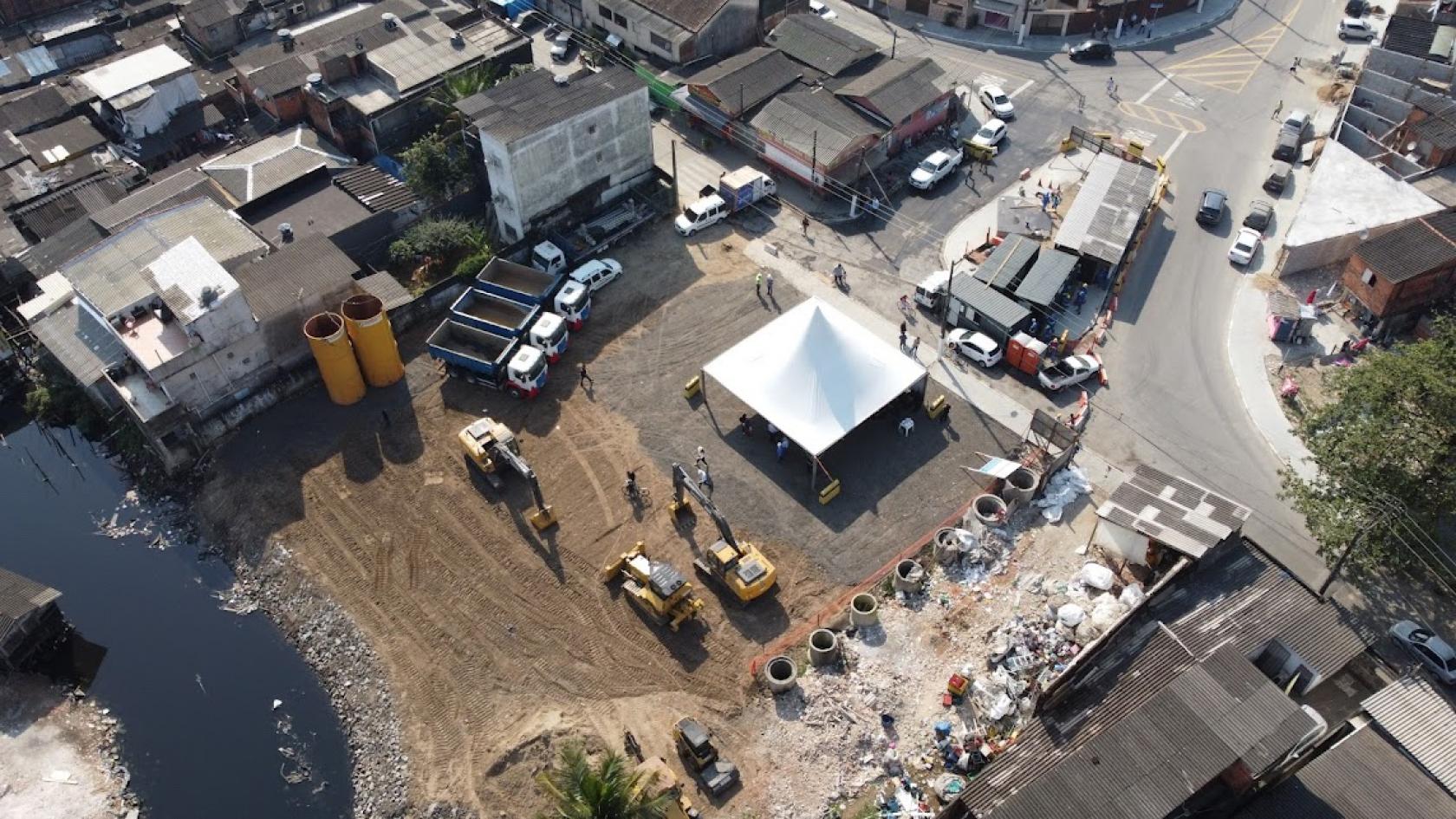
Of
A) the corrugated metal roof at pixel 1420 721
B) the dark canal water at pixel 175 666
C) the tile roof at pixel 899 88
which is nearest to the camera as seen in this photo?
the corrugated metal roof at pixel 1420 721

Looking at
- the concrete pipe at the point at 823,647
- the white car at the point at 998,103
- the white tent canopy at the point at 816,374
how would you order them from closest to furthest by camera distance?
the concrete pipe at the point at 823,647, the white tent canopy at the point at 816,374, the white car at the point at 998,103

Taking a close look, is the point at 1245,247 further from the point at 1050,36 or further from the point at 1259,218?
the point at 1050,36

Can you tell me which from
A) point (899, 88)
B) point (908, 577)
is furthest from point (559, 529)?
point (899, 88)

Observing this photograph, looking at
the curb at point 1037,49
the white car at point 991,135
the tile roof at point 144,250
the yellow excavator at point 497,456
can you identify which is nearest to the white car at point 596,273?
the yellow excavator at point 497,456

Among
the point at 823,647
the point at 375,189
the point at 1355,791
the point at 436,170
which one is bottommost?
the point at 823,647

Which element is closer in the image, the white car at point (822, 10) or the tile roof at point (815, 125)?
the tile roof at point (815, 125)

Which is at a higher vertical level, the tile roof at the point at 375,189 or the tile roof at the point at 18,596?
the tile roof at the point at 375,189

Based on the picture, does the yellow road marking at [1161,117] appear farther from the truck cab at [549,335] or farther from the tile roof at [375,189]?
the tile roof at [375,189]
